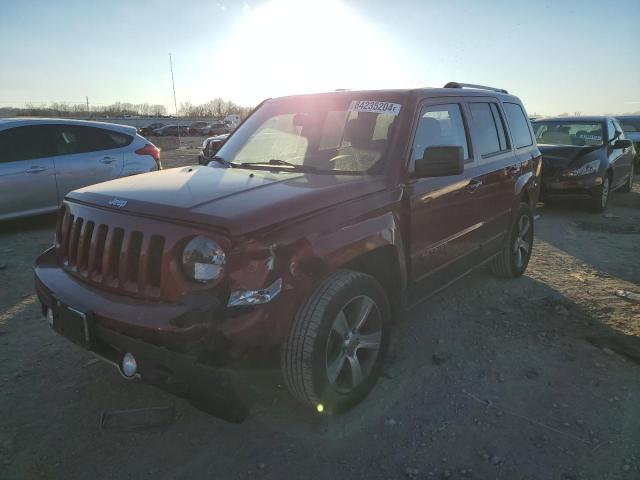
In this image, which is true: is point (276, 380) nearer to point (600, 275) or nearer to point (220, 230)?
point (220, 230)

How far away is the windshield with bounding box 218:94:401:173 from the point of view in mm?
3236

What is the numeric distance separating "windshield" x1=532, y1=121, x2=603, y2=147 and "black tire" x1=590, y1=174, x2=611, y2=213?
777mm

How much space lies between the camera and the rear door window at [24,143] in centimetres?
659

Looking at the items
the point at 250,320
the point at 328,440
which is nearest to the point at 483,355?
the point at 328,440

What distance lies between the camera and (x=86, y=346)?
244 cm

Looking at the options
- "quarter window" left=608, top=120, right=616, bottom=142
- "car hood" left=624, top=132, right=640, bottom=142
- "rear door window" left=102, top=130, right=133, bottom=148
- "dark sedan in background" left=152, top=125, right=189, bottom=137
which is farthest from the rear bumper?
"dark sedan in background" left=152, top=125, right=189, bottom=137

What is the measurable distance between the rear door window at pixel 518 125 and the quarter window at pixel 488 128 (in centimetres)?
27

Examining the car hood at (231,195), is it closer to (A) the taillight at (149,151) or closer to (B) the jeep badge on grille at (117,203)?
(B) the jeep badge on grille at (117,203)

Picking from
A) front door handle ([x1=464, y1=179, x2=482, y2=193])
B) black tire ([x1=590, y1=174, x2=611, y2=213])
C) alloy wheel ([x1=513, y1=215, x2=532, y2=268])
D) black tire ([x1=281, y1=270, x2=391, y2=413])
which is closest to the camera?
black tire ([x1=281, y1=270, x2=391, y2=413])

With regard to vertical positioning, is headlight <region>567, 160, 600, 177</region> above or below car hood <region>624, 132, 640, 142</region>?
below

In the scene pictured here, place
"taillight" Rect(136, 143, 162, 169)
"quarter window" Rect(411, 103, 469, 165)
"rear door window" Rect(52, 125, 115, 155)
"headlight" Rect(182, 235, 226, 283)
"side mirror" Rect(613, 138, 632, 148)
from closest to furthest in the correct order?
"headlight" Rect(182, 235, 226, 283)
"quarter window" Rect(411, 103, 469, 165)
"rear door window" Rect(52, 125, 115, 155)
"taillight" Rect(136, 143, 162, 169)
"side mirror" Rect(613, 138, 632, 148)

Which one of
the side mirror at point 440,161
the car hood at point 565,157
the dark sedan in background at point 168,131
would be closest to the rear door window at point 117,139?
the side mirror at point 440,161

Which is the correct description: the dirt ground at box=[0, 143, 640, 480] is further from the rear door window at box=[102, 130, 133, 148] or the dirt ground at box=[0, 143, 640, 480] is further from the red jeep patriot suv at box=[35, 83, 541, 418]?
the rear door window at box=[102, 130, 133, 148]

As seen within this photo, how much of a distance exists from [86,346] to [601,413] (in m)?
2.96
